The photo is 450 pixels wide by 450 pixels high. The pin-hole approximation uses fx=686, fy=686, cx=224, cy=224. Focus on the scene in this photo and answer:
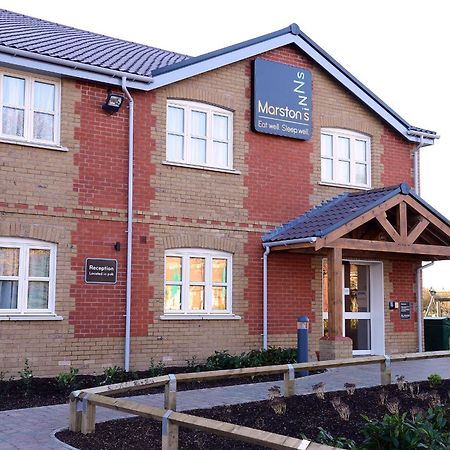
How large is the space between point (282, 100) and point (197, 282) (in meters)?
4.60

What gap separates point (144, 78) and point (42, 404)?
6.42 metres

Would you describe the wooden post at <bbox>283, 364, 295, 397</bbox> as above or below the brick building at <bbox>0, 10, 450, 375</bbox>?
below

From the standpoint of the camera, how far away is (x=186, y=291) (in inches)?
547

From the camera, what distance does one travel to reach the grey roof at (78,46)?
42.0 feet

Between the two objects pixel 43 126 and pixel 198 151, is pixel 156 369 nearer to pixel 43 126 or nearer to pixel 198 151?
pixel 198 151

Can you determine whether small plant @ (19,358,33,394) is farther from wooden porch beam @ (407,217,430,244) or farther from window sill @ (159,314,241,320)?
wooden porch beam @ (407,217,430,244)

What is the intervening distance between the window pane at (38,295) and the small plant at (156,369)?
2.27 metres

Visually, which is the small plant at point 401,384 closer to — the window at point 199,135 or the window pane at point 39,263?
the window at point 199,135

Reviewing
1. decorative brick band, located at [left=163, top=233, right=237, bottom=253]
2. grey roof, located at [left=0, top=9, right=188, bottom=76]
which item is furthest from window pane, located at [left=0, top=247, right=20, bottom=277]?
grey roof, located at [left=0, top=9, right=188, bottom=76]

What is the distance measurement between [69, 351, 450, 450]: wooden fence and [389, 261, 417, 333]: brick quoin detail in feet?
16.2

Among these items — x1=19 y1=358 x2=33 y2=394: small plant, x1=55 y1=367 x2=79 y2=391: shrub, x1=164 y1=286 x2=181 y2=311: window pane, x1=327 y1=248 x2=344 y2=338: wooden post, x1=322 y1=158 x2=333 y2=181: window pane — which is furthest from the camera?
x1=322 y1=158 x2=333 y2=181: window pane

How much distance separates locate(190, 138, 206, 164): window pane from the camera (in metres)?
14.2

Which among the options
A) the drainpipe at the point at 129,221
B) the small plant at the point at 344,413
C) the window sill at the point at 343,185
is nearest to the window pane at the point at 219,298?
the drainpipe at the point at 129,221

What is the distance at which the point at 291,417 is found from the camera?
8648 mm
